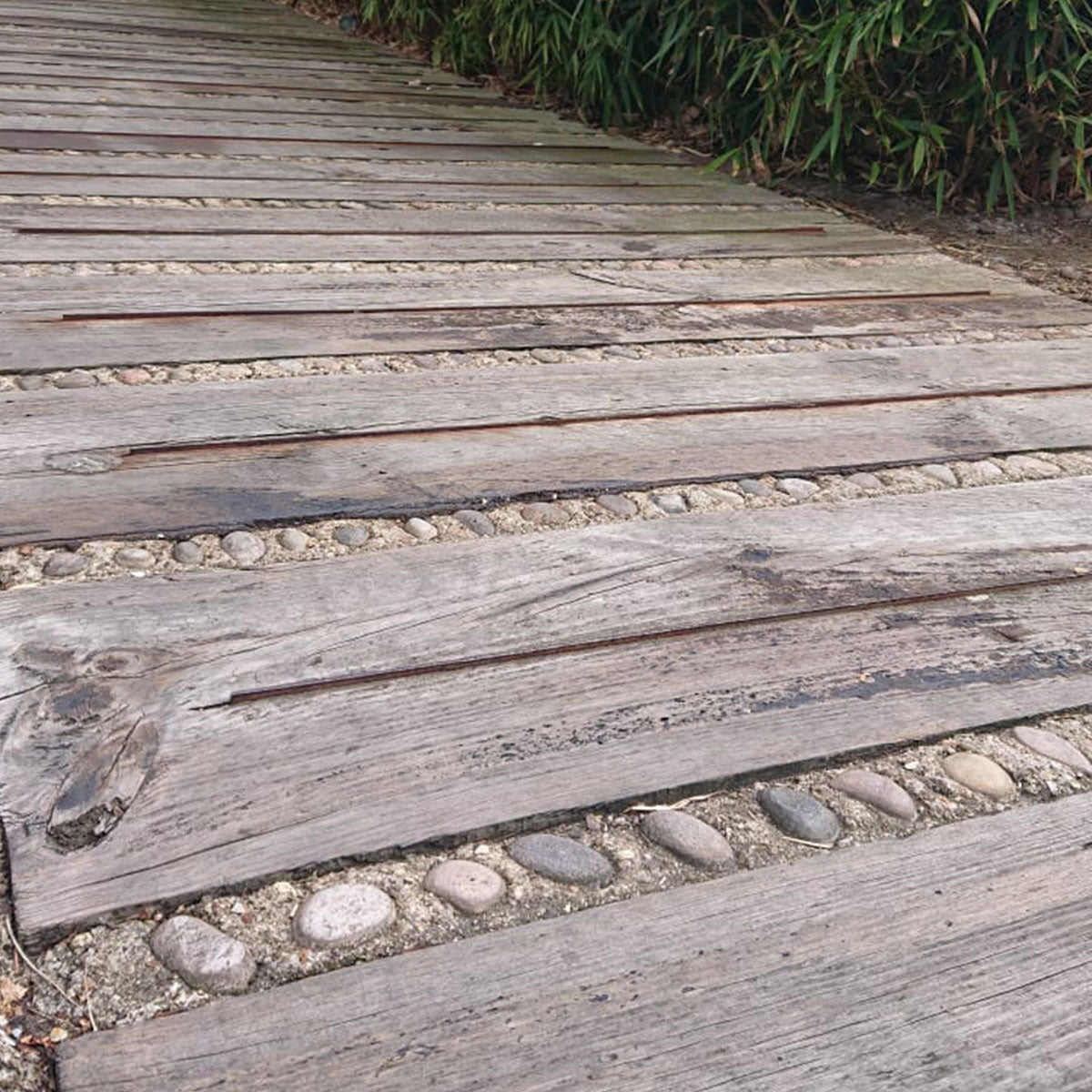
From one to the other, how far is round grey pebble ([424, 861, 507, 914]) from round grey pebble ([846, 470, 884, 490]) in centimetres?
89

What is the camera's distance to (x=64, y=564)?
131 centimetres

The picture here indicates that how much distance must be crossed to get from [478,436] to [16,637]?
698 mm

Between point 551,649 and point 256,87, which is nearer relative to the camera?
point 551,649

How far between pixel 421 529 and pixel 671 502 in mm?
302

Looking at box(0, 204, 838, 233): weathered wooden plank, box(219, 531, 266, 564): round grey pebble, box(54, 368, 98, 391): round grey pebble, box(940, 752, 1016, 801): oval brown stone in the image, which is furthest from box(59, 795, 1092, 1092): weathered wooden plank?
box(0, 204, 838, 233): weathered wooden plank

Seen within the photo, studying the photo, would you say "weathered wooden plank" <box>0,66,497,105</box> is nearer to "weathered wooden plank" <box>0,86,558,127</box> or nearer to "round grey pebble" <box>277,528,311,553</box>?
"weathered wooden plank" <box>0,86,558,127</box>

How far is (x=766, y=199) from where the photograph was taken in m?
3.38

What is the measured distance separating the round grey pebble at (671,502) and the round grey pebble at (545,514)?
4.7 inches

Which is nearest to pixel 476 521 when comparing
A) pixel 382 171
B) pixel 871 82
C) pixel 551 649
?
pixel 551 649

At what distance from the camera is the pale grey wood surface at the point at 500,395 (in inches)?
64.7

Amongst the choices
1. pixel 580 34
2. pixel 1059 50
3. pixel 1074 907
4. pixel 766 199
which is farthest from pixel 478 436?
pixel 580 34

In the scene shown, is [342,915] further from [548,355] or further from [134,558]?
[548,355]

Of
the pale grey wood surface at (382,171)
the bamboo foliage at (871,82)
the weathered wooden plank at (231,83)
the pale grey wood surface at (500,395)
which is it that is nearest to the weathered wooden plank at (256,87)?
the weathered wooden plank at (231,83)

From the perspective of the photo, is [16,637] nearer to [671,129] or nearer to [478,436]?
[478,436]
